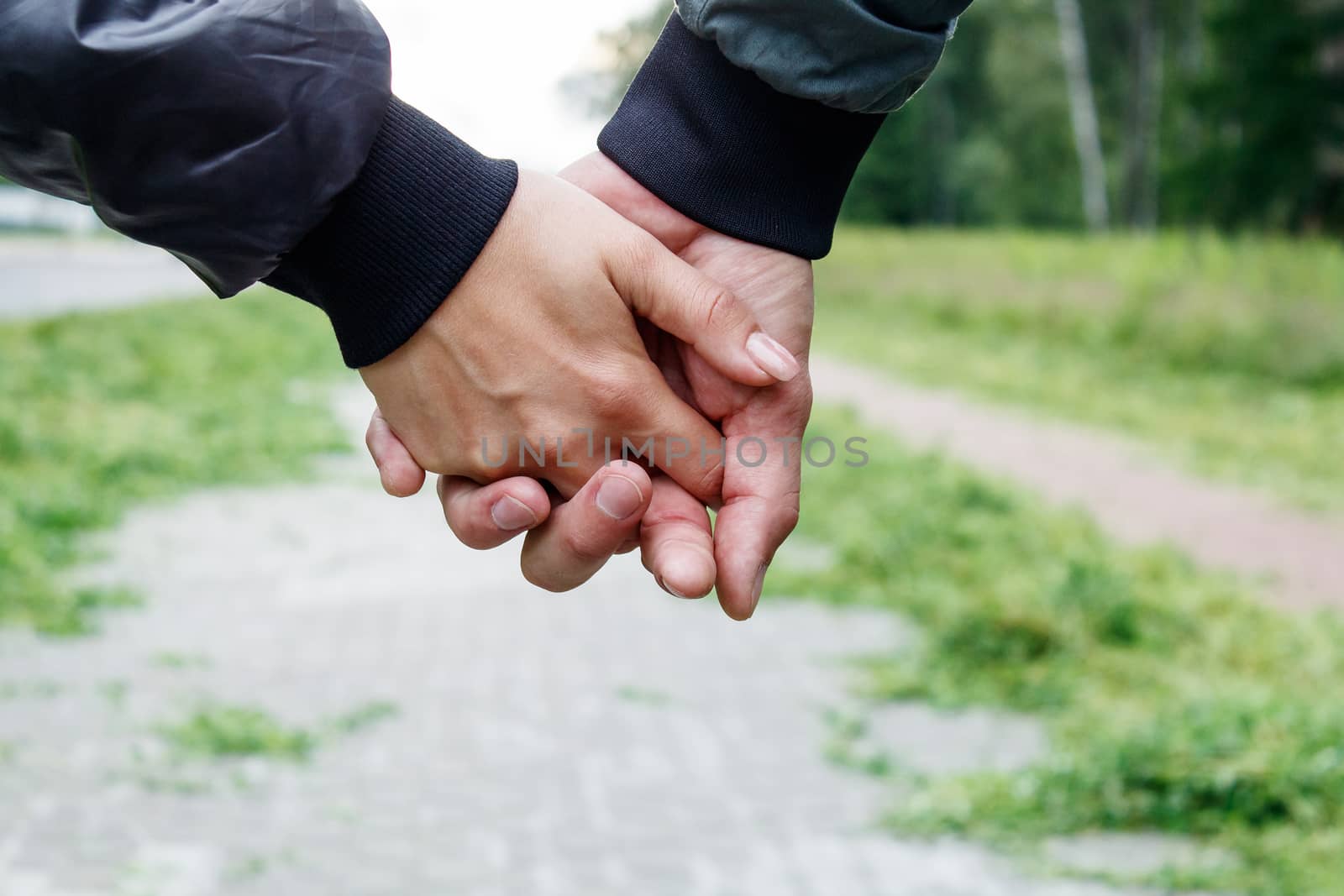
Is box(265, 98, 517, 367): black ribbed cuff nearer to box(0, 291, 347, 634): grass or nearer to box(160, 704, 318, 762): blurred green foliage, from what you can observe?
box(160, 704, 318, 762): blurred green foliage

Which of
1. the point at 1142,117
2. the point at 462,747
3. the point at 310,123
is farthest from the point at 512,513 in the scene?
the point at 1142,117

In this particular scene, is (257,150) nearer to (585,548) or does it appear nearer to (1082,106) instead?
(585,548)

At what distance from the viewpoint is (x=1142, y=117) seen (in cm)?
2931

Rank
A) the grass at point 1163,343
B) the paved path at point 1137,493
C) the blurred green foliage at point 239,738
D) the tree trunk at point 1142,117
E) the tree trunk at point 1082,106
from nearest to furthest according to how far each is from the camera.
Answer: the blurred green foliage at point 239,738
the paved path at point 1137,493
the grass at point 1163,343
the tree trunk at point 1142,117
the tree trunk at point 1082,106

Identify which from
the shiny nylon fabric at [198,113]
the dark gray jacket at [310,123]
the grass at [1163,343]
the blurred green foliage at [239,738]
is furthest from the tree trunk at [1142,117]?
the shiny nylon fabric at [198,113]

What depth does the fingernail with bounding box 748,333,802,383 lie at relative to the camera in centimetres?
186

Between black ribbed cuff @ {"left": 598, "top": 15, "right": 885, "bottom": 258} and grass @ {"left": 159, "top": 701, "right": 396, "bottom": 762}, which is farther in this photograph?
grass @ {"left": 159, "top": 701, "right": 396, "bottom": 762}

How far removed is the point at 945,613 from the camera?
5355 mm

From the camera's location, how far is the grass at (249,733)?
4.31 meters

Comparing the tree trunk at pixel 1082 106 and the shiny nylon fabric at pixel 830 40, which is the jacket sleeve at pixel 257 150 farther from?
the tree trunk at pixel 1082 106

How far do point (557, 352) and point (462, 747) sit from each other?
2.97 m

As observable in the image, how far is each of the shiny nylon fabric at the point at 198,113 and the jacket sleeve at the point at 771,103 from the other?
459mm

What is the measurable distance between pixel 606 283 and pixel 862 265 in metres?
22.0

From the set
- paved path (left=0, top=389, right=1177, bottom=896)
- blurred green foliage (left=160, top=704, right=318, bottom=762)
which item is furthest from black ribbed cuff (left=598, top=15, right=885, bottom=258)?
blurred green foliage (left=160, top=704, right=318, bottom=762)
